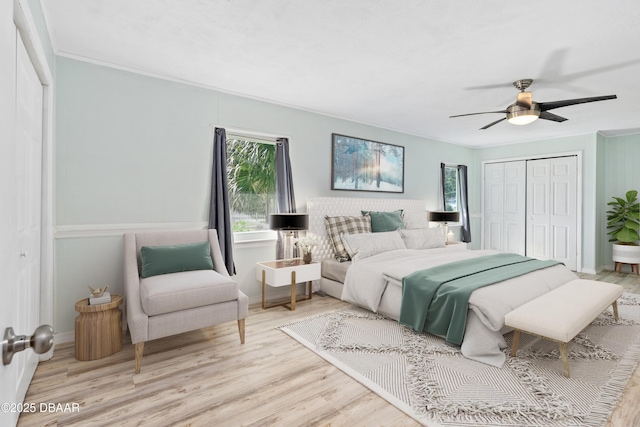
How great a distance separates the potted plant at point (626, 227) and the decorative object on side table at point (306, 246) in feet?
17.8

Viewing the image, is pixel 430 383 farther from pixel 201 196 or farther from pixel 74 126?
pixel 74 126

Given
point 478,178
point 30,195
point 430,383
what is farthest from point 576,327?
point 478,178

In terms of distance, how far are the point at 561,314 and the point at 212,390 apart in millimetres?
2596

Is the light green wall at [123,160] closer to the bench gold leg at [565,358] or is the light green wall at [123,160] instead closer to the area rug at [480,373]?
the area rug at [480,373]

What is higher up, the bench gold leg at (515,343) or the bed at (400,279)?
the bed at (400,279)

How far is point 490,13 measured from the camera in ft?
7.39

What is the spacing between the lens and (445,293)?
2.85 metres

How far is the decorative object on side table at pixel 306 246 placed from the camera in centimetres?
406

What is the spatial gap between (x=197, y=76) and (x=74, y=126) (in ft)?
4.02

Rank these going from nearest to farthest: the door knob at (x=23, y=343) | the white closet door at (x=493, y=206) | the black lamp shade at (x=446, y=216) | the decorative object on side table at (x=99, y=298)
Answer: the door knob at (x=23, y=343) → the decorative object on side table at (x=99, y=298) → the black lamp shade at (x=446, y=216) → the white closet door at (x=493, y=206)

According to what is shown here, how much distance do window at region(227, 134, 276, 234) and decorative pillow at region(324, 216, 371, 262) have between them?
32.6 inches

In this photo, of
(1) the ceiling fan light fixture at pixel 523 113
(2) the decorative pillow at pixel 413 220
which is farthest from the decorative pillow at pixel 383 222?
(1) the ceiling fan light fixture at pixel 523 113

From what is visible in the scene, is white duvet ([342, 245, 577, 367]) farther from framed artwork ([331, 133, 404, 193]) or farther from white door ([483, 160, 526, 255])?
white door ([483, 160, 526, 255])

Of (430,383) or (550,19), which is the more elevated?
(550,19)
